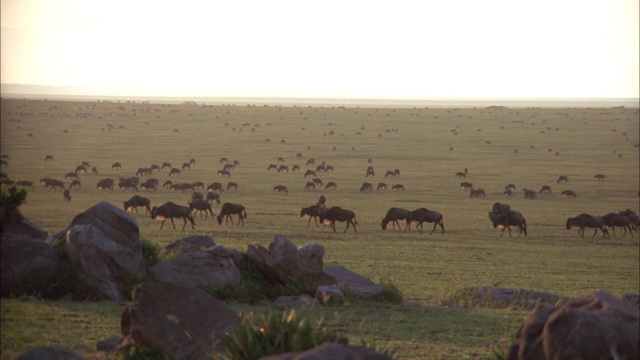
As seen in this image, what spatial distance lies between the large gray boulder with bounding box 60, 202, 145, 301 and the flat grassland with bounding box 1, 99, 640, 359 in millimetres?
1120

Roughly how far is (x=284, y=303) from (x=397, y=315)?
258 cm

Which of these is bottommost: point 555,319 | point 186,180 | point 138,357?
point 186,180

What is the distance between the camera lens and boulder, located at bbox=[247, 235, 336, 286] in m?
20.8

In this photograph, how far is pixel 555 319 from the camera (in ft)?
30.1

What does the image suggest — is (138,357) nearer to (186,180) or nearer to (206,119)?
(186,180)

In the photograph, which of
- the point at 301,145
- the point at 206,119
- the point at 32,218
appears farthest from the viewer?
the point at 206,119

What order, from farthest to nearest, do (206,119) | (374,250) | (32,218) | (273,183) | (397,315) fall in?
(206,119), (273,183), (32,218), (374,250), (397,315)

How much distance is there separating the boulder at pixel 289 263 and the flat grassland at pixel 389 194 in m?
1.80

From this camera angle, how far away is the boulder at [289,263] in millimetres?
20750

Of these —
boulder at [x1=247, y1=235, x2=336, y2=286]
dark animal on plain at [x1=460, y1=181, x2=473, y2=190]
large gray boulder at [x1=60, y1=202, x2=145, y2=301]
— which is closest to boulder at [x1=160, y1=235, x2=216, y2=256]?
boulder at [x1=247, y1=235, x2=336, y2=286]

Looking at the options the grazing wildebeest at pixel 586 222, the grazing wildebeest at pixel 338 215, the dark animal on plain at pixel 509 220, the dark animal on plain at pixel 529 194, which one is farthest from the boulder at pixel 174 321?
the dark animal on plain at pixel 529 194

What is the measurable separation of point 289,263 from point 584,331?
12.4 metres

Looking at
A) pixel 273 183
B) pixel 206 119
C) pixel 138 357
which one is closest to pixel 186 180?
pixel 273 183

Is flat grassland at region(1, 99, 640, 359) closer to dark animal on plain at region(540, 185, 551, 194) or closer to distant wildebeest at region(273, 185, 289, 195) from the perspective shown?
distant wildebeest at region(273, 185, 289, 195)
